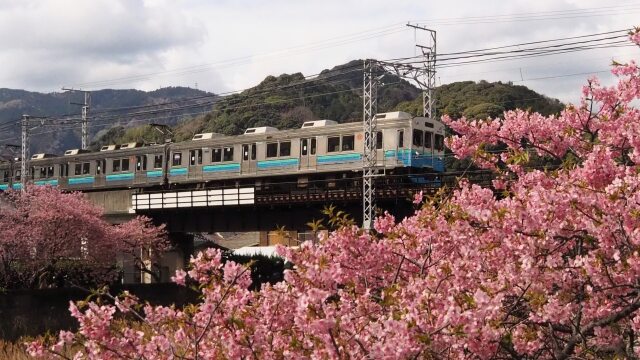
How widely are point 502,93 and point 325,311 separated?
7831cm

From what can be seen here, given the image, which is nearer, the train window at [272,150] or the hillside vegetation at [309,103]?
the train window at [272,150]

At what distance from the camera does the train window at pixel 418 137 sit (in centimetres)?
3116

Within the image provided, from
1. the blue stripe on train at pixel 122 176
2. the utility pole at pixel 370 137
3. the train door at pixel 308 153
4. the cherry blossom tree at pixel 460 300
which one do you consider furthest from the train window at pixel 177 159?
the cherry blossom tree at pixel 460 300

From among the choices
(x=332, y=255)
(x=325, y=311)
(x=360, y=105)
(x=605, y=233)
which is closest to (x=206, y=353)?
(x=325, y=311)

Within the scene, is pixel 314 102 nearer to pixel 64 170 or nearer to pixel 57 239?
pixel 64 170

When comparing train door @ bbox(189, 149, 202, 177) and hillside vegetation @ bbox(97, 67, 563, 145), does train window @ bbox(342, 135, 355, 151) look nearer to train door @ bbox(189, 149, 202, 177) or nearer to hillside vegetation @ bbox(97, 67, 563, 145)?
train door @ bbox(189, 149, 202, 177)

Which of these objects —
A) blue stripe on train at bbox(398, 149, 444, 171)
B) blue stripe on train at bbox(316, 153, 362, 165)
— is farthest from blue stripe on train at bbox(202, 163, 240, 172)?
blue stripe on train at bbox(398, 149, 444, 171)

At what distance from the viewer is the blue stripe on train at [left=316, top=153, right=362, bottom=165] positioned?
3177 cm

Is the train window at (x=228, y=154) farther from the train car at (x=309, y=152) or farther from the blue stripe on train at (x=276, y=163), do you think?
the blue stripe on train at (x=276, y=163)

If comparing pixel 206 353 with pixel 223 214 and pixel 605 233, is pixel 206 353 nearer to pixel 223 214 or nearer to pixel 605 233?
pixel 605 233

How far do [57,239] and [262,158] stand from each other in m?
9.47

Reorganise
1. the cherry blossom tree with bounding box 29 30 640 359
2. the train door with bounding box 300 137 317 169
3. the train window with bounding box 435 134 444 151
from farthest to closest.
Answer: the train window with bounding box 435 134 444 151 < the train door with bounding box 300 137 317 169 < the cherry blossom tree with bounding box 29 30 640 359

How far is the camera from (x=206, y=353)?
245 inches

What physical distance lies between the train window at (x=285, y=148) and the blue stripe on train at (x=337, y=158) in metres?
1.68
